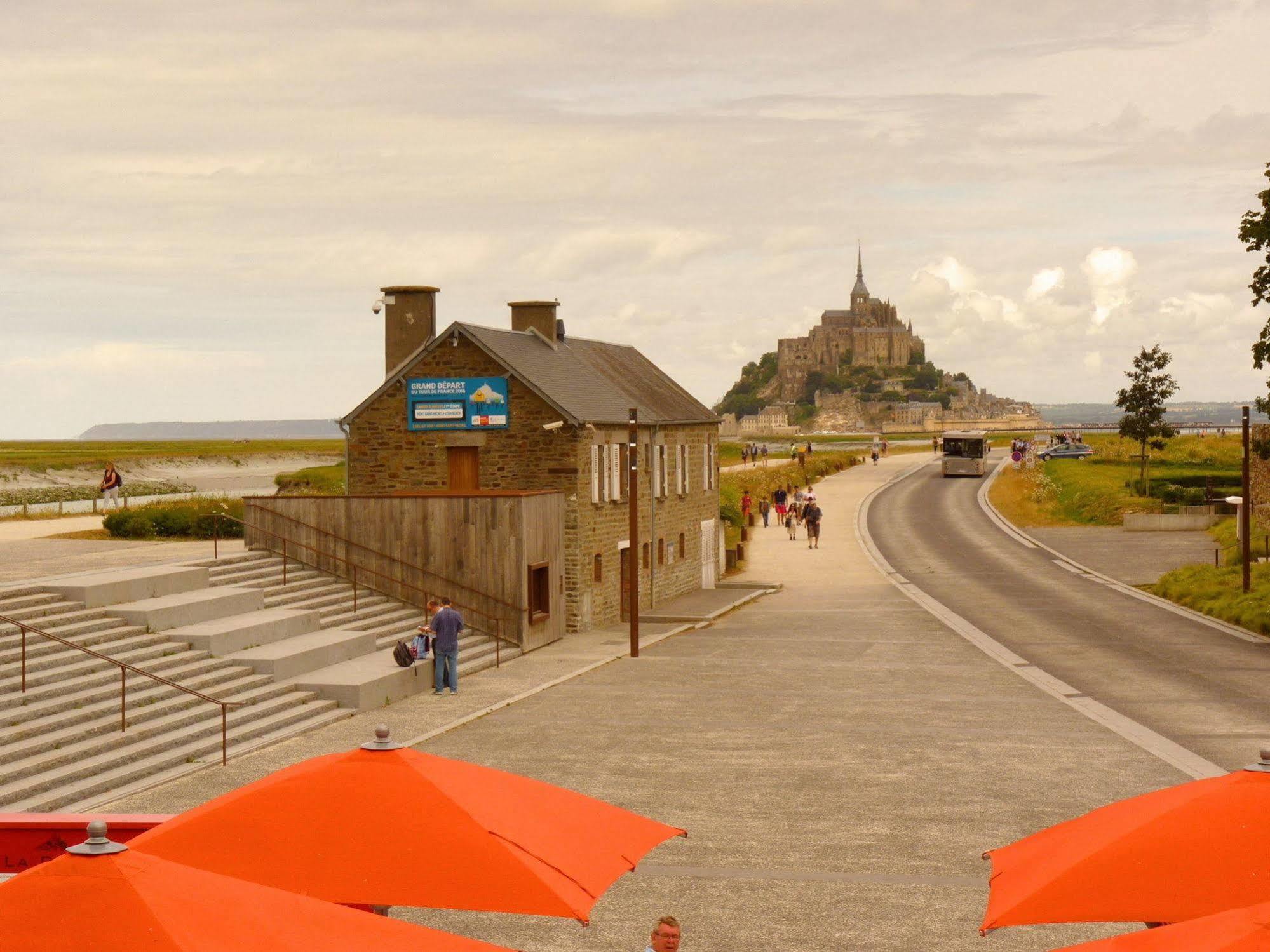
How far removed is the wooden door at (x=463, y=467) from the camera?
3678cm

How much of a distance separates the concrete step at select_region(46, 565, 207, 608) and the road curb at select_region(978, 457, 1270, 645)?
924 inches

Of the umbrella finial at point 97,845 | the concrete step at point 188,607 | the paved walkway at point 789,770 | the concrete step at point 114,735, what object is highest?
the umbrella finial at point 97,845

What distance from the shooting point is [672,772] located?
65.0ft

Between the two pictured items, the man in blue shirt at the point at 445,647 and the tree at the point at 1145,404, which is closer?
the man in blue shirt at the point at 445,647

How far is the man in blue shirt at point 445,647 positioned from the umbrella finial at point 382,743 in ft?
53.5

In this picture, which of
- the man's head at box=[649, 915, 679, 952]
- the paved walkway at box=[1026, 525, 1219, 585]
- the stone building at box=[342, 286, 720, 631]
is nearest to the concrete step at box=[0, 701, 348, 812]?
the man's head at box=[649, 915, 679, 952]

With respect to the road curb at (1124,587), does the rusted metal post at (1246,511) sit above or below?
above

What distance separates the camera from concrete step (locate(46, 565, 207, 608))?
24078mm

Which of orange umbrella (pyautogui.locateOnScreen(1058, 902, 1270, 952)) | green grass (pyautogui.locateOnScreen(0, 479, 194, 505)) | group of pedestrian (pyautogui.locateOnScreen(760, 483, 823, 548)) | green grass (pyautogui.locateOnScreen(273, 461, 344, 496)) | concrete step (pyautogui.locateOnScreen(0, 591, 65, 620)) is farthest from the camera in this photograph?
green grass (pyautogui.locateOnScreen(0, 479, 194, 505))

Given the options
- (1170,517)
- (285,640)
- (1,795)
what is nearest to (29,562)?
(285,640)

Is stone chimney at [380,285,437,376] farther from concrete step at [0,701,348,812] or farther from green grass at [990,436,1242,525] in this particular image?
green grass at [990,436,1242,525]

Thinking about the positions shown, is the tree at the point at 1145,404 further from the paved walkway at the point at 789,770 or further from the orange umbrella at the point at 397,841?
the orange umbrella at the point at 397,841

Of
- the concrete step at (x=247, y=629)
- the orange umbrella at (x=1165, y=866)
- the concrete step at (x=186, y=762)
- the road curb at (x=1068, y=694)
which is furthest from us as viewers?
the concrete step at (x=247, y=629)

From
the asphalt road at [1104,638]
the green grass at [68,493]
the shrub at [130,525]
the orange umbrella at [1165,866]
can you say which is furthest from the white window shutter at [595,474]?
the green grass at [68,493]
